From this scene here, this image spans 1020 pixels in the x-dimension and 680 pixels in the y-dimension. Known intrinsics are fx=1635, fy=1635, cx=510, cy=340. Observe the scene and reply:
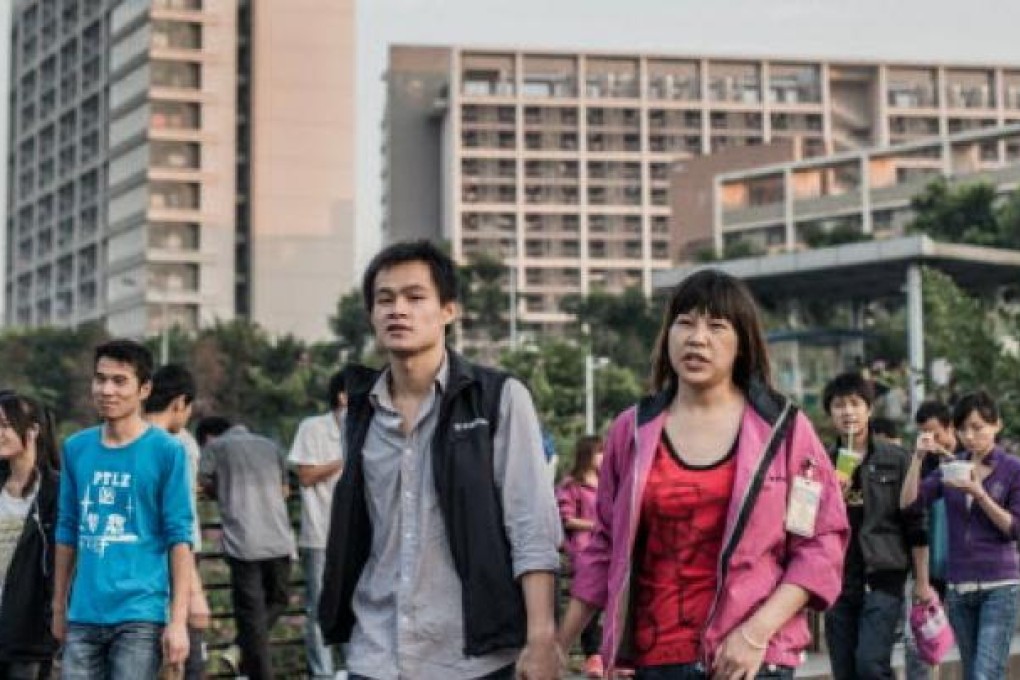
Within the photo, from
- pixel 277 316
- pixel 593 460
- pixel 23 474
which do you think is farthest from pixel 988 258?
pixel 277 316

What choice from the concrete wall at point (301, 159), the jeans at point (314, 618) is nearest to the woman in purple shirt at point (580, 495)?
the jeans at point (314, 618)

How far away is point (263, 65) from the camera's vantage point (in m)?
93.9

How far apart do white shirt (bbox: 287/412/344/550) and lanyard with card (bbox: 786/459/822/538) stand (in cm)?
534

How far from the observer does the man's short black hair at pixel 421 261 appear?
413cm

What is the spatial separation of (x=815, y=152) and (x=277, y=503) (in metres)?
112

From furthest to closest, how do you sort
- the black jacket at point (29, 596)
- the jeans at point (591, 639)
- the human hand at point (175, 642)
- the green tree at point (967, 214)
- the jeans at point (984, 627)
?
the green tree at point (967, 214)
the jeans at point (591, 639)
the jeans at point (984, 627)
the black jacket at point (29, 596)
the human hand at point (175, 642)

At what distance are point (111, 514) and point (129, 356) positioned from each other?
20.1 inches

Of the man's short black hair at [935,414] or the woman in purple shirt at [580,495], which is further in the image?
the woman in purple shirt at [580,495]

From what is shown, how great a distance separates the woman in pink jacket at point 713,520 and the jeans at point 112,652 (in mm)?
1717

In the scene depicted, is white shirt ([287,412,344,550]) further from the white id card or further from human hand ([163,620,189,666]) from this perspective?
the white id card

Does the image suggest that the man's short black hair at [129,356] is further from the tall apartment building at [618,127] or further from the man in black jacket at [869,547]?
the tall apartment building at [618,127]

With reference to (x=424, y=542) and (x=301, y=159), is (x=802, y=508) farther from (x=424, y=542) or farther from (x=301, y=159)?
(x=301, y=159)

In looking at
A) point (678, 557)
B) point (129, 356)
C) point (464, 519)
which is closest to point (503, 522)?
point (464, 519)

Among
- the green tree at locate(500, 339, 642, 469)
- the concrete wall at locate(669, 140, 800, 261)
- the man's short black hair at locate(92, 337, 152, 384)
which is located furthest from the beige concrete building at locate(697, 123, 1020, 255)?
the man's short black hair at locate(92, 337, 152, 384)
